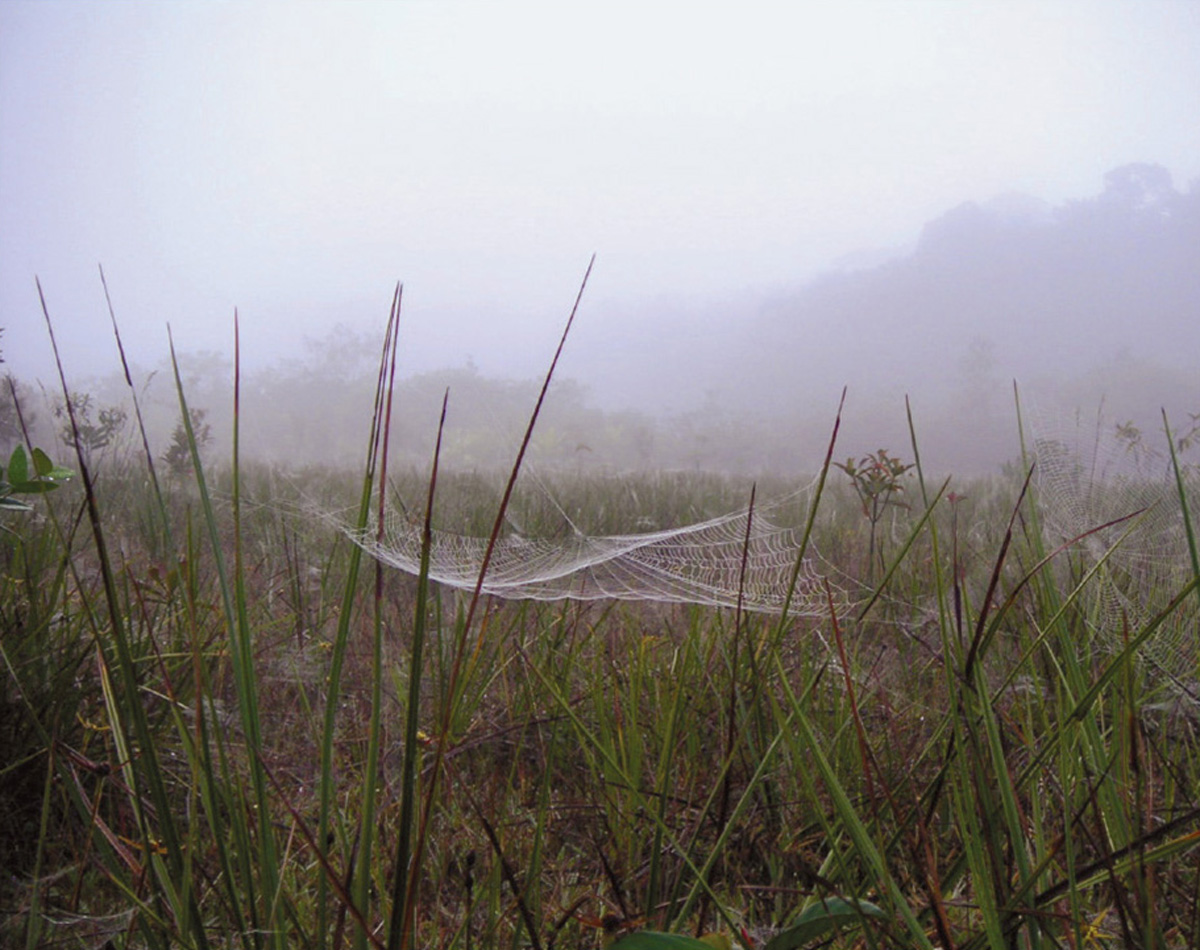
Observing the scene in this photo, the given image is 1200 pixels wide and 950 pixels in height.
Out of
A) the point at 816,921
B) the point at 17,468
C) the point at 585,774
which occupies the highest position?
the point at 17,468

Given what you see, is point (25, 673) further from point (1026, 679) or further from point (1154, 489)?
point (1154, 489)

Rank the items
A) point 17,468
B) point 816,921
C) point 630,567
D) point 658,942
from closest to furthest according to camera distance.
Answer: point 658,942 → point 816,921 → point 17,468 → point 630,567

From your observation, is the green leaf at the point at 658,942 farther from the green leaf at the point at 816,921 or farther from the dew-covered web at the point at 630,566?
the dew-covered web at the point at 630,566

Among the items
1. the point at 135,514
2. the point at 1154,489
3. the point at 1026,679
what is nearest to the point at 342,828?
the point at 1026,679

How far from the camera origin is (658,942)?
0.61 metres

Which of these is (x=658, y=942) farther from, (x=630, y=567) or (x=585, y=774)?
(x=630, y=567)

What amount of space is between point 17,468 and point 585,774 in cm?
130

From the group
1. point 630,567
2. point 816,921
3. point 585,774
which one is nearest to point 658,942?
point 816,921

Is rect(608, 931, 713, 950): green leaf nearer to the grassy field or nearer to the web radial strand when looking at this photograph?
the grassy field

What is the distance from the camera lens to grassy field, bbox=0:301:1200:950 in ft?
2.60

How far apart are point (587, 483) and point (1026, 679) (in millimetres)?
5433

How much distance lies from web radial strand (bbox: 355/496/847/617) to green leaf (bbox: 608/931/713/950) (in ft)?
3.04

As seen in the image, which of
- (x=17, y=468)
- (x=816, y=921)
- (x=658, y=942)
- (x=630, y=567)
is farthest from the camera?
(x=630, y=567)

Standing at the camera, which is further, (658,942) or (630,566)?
(630,566)
